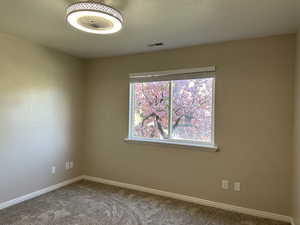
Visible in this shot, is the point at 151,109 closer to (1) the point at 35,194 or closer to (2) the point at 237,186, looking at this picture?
(2) the point at 237,186

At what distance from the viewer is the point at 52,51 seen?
3.49 m

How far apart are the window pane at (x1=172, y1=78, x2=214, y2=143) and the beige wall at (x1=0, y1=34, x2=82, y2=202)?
6.52ft

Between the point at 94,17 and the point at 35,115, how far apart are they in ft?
6.93

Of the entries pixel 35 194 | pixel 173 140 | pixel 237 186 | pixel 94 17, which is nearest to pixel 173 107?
pixel 173 140

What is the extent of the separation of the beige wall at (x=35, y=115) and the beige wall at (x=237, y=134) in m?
0.98

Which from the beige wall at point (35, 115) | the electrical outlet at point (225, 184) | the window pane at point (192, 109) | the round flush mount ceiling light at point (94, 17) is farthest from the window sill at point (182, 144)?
the round flush mount ceiling light at point (94, 17)

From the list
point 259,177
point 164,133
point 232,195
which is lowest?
point 232,195

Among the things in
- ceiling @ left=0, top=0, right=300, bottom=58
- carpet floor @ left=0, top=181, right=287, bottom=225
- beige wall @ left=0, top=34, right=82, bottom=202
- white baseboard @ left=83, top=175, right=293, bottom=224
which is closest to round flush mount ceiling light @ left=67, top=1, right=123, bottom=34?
ceiling @ left=0, top=0, right=300, bottom=58

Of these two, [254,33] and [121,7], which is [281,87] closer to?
[254,33]

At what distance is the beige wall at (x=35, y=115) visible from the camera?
2.88 meters

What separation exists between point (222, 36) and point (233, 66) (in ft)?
1.50

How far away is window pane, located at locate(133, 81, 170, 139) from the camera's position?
3.48 meters

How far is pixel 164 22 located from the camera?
2.37 meters

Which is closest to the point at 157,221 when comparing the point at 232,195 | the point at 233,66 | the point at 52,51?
the point at 232,195
